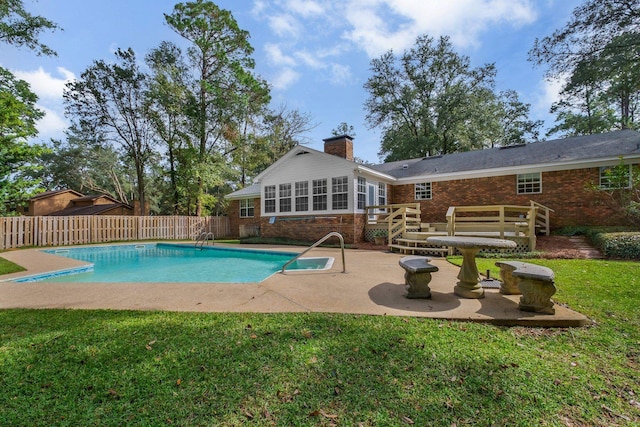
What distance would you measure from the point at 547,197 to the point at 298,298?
1323cm

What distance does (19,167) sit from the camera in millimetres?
7000

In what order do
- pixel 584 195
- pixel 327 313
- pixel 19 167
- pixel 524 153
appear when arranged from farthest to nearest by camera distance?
pixel 524 153
pixel 584 195
pixel 19 167
pixel 327 313

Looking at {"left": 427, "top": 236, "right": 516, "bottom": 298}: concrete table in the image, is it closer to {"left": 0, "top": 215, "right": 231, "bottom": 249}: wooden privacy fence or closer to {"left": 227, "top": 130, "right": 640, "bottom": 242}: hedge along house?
{"left": 227, "top": 130, "right": 640, "bottom": 242}: hedge along house

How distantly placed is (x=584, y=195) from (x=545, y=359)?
42.1ft

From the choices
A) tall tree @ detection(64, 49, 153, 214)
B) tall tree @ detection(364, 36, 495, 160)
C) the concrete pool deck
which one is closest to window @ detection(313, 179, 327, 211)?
the concrete pool deck

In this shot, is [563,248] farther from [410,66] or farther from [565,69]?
[410,66]

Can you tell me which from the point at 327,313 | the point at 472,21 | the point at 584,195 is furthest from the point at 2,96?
the point at 584,195

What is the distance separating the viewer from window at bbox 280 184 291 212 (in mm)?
14901

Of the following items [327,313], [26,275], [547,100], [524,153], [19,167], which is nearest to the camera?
[327,313]

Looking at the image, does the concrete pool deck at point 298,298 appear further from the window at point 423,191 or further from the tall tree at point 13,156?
the window at point 423,191

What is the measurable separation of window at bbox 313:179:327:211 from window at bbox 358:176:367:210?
1.69 metres

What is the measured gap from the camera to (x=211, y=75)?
2066 centimetres

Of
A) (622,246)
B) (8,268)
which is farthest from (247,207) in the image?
(622,246)

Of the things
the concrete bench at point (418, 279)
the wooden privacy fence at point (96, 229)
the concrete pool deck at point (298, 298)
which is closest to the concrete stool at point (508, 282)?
the concrete pool deck at point (298, 298)
